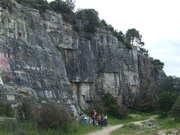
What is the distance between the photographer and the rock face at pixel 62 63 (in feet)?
61.8

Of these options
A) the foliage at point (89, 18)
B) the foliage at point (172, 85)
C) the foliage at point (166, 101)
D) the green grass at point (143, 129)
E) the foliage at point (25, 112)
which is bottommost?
the green grass at point (143, 129)

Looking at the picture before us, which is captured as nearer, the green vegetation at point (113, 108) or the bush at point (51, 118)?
the bush at point (51, 118)

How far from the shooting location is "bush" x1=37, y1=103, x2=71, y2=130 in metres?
12.7

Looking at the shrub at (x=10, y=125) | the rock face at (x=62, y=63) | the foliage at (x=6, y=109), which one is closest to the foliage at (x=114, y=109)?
the rock face at (x=62, y=63)

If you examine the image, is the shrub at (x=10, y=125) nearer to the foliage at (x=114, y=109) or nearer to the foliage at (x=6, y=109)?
the foliage at (x=6, y=109)

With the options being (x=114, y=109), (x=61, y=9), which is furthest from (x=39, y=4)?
(x=114, y=109)

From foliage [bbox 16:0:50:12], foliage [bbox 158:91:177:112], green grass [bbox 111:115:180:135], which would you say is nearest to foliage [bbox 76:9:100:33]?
foliage [bbox 16:0:50:12]

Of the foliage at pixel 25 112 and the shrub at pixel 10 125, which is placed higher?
the foliage at pixel 25 112

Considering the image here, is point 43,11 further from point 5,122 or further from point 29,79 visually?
point 5,122

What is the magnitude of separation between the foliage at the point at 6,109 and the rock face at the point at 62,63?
1092 millimetres

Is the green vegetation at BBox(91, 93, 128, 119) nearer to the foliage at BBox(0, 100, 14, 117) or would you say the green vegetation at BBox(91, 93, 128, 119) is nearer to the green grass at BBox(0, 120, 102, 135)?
the foliage at BBox(0, 100, 14, 117)

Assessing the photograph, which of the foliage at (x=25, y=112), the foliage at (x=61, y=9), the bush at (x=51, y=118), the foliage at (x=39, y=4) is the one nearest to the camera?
the bush at (x=51, y=118)

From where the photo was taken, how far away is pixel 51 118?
1271 cm

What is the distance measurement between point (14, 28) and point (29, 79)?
4.45 m
